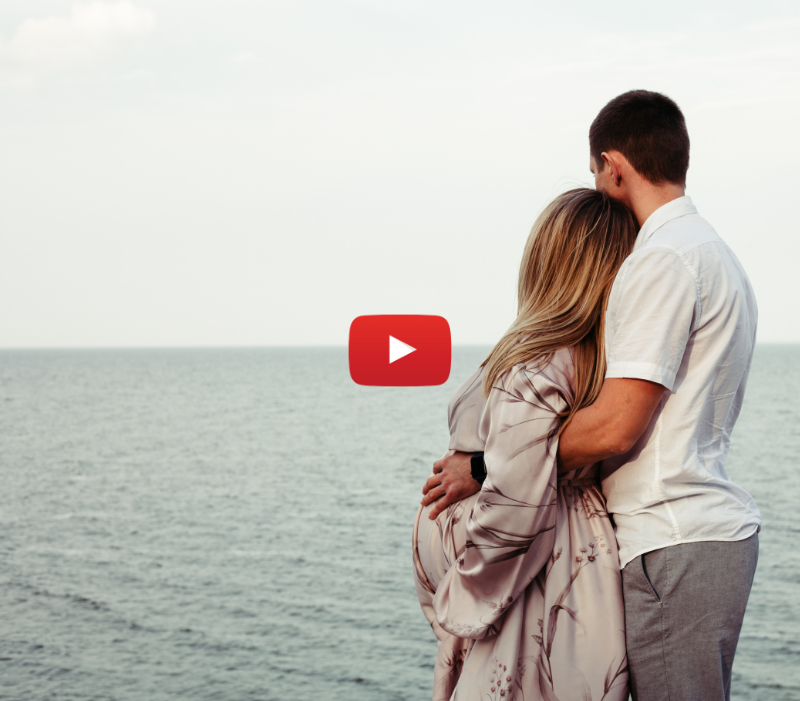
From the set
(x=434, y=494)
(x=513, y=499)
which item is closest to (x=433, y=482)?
(x=434, y=494)

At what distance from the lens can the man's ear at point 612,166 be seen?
2004 mm

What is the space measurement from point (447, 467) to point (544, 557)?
37 cm

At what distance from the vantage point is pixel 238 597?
1542 centimetres

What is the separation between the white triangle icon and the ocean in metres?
8.98

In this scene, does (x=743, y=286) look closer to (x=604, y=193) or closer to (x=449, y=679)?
(x=604, y=193)

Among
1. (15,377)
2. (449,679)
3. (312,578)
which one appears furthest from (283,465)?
(15,377)

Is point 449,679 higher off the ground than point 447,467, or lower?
lower

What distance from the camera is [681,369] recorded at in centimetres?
183

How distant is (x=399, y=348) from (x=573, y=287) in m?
1.71

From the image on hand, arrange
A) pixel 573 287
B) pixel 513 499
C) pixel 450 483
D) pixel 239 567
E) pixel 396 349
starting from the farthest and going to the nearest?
pixel 239 567
pixel 396 349
pixel 450 483
pixel 573 287
pixel 513 499

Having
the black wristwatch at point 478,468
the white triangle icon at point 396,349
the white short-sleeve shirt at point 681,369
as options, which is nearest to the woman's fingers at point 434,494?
the black wristwatch at point 478,468

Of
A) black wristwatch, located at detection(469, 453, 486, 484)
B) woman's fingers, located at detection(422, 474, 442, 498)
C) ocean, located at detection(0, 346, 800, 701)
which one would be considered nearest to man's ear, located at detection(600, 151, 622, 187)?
black wristwatch, located at detection(469, 453, 486, 484)

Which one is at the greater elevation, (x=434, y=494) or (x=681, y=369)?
(x=681, y=369)

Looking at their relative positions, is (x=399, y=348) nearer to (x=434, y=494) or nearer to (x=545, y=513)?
(x=434, y=494)
